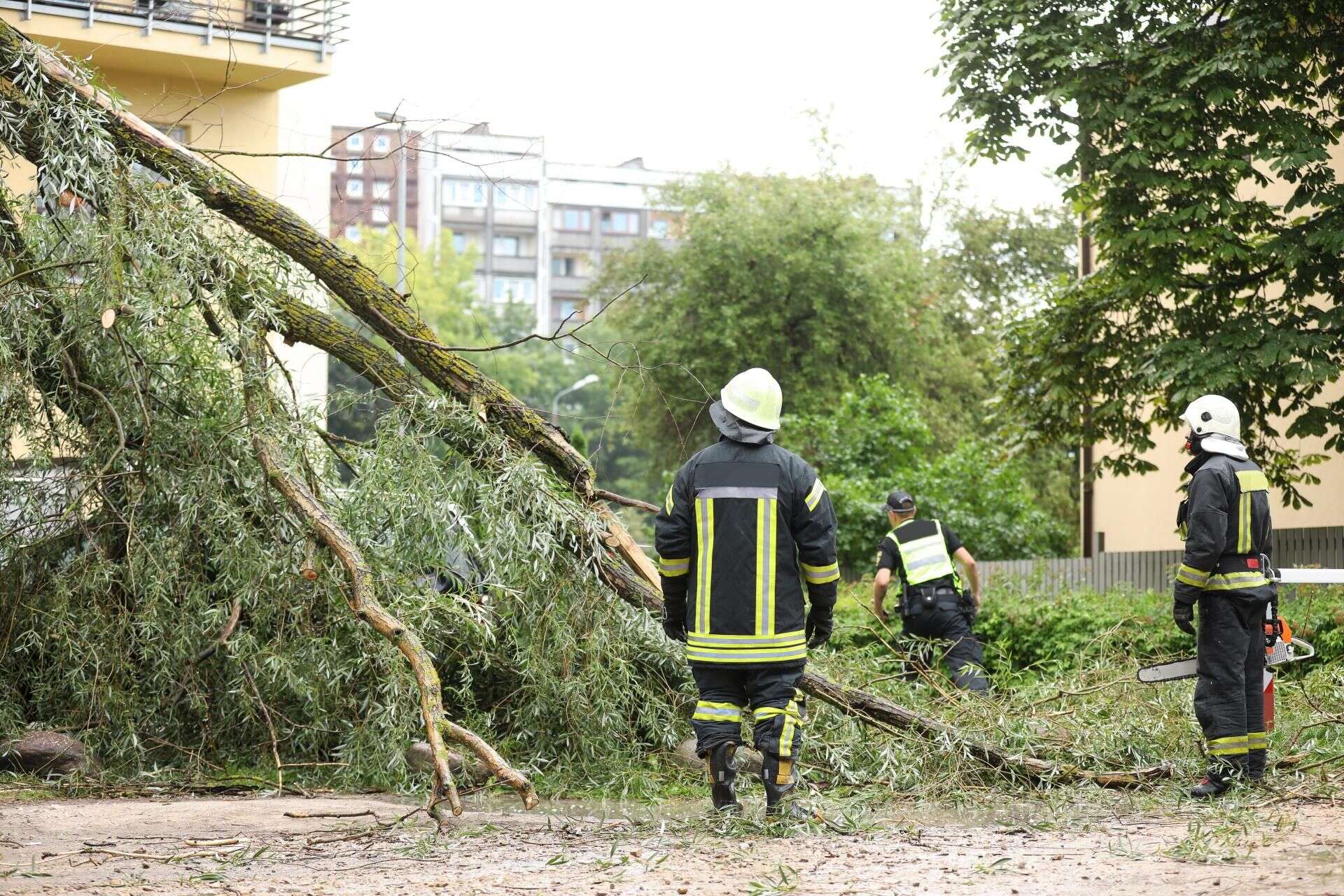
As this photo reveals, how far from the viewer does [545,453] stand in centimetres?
745

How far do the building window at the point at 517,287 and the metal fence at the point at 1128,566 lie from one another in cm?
7299

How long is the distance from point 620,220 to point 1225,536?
83644mm

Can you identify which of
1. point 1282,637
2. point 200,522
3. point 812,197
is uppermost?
point 812,197

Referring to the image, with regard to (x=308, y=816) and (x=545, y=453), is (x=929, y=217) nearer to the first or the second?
(x=545, y=453)

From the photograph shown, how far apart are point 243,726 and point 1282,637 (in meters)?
4.88

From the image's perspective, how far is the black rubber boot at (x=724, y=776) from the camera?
552cm

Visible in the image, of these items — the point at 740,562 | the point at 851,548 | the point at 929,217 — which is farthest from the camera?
the point at 929,217

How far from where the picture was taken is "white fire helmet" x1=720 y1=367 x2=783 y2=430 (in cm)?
571

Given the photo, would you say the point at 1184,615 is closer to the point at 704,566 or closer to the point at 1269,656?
the point at 1269,656

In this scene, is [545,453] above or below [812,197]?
below

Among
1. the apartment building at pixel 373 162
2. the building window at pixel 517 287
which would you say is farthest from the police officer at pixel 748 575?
the building window at pixel 517 287

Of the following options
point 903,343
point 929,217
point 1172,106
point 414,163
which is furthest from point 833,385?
point 414,163

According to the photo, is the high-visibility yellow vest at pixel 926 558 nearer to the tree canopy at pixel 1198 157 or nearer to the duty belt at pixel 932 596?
the duty belt at pixel 932 596

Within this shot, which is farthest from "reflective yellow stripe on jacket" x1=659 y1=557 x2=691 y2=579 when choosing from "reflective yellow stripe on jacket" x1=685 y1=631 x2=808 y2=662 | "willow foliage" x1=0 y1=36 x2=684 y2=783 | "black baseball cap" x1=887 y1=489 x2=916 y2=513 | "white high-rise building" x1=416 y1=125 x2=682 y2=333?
"white high-rise building" x1=416 y1=125 x2=682 y2=333
